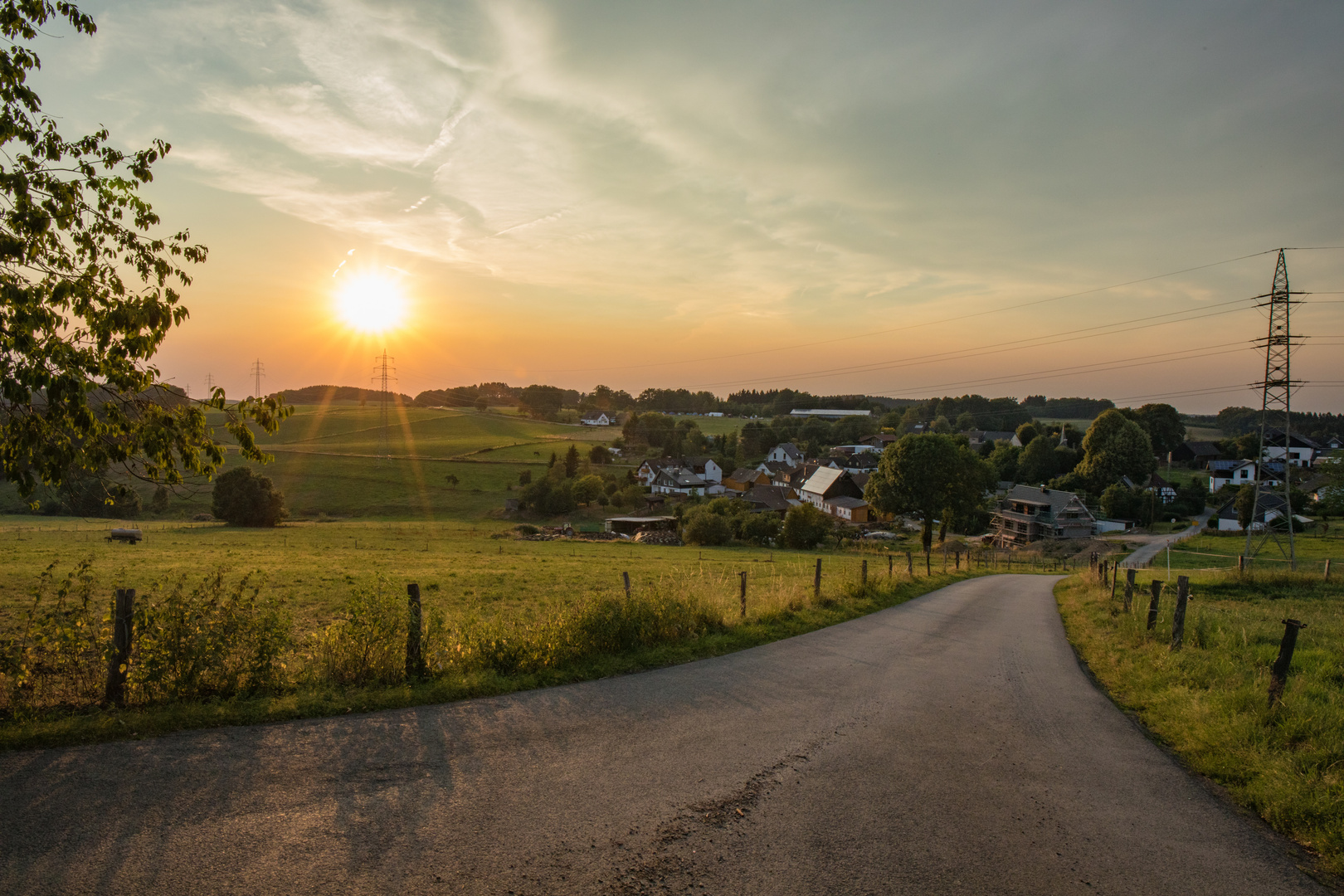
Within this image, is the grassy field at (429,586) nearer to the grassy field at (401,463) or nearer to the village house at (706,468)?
the grassy field at (401,463)

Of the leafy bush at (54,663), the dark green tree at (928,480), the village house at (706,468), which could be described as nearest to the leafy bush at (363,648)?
the leafy bush at (54,663)

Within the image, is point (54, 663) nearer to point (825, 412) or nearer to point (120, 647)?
point (120, 647)

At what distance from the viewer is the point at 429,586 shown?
23641 millimetres

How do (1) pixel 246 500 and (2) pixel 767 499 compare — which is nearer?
(1) pixel 246 500

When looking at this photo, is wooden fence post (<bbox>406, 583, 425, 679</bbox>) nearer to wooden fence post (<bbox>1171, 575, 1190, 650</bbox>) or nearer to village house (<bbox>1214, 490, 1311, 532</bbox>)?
wooden fence post (<bbox>1171, 575, 1190, 650</bbox>)

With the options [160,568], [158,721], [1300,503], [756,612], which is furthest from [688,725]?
[1300,503]

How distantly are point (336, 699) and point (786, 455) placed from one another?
113m

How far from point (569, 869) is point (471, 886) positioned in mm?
639

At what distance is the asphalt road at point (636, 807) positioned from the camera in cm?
450

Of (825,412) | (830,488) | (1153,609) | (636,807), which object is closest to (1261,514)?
(830,488)

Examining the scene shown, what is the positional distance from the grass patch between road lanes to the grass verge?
5.96 meters

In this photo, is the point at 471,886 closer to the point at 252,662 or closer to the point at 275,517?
the point at 252,662

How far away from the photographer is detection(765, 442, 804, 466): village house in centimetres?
11688

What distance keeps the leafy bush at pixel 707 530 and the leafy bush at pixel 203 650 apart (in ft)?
153
